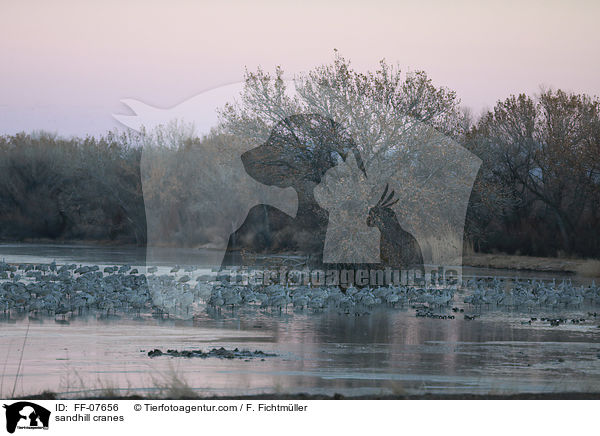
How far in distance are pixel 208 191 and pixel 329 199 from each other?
27.0 m

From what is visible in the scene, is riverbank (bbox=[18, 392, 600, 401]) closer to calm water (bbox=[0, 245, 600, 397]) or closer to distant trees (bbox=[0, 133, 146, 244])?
calm water (bbox=[0, 245, 600, 397])

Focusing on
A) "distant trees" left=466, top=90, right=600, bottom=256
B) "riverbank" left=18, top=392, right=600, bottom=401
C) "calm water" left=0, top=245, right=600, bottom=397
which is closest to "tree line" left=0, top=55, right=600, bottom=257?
"distant trees" left=466, top=90, right=600, bottom=256

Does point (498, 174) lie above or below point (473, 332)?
above

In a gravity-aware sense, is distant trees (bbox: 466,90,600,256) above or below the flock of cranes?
above

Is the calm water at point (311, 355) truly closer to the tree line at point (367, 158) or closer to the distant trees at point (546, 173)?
the tree line at point (367, 158)

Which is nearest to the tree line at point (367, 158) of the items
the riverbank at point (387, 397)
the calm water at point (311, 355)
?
the calm water at point (311, 355)

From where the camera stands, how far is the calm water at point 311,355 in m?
10.3

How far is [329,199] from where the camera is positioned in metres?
22.5

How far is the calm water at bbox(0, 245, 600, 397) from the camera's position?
10.3 metres

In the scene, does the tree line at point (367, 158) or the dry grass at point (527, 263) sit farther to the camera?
the dry grass at point (527, 263)

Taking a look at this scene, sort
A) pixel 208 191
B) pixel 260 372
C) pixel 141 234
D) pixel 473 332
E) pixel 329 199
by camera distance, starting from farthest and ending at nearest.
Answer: pixel 141 234
pixel 208 191
pixel 329 199
pixel 473 332
pixel 260 372
